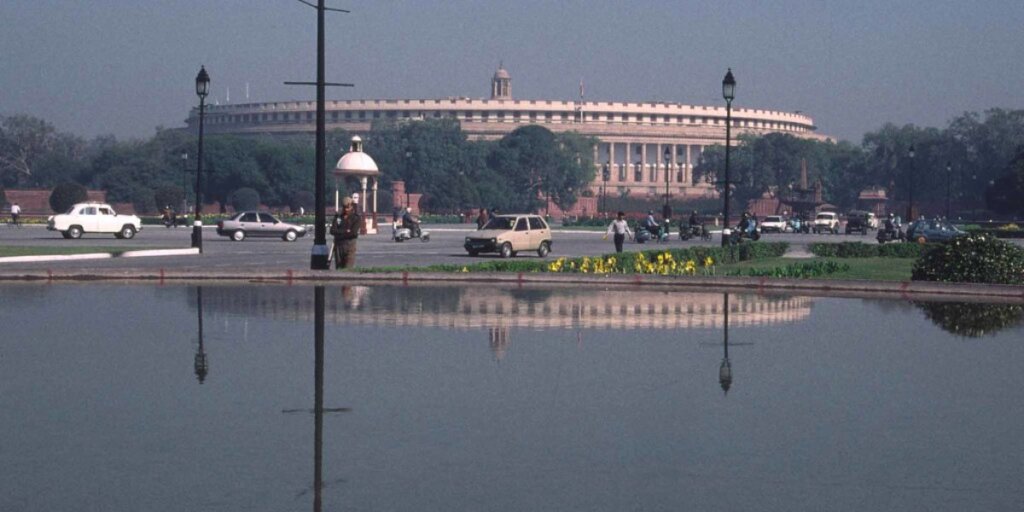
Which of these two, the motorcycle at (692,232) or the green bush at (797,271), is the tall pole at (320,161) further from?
the motorcycle at (692,232)

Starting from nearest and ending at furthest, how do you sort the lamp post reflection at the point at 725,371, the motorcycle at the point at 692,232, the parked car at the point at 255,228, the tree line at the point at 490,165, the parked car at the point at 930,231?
the lamp post reflection at the point at 725,371
the parked car at the point at 255,228
the parked car at the point at 930,231
the motorcycle at the point at 692,232
the tree line at the point at 490,165

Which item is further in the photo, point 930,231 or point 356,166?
point 356,166

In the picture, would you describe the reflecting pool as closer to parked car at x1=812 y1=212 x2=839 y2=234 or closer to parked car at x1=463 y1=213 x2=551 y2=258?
parked car at x1=463 y1=213 x2=551 y2=258

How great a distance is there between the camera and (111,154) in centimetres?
12000

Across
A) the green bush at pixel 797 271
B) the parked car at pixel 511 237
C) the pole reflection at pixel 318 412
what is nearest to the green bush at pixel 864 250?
the parked car at pixel 511 237

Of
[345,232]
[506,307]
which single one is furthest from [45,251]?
[506,307]

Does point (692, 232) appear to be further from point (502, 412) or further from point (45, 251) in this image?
Answer: point (502, 412)

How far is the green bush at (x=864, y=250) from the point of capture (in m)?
46.2

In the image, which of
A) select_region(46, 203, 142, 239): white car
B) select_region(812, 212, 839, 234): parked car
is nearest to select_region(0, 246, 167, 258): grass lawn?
select_region(46, 203, 142, 239): white car

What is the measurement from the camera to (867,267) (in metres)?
38.1

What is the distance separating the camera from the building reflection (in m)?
18.2

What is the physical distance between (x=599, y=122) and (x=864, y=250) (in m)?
131

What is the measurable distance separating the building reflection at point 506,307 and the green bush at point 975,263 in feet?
13.3

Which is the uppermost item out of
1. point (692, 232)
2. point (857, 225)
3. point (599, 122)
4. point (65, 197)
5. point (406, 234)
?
point (599, 122)
